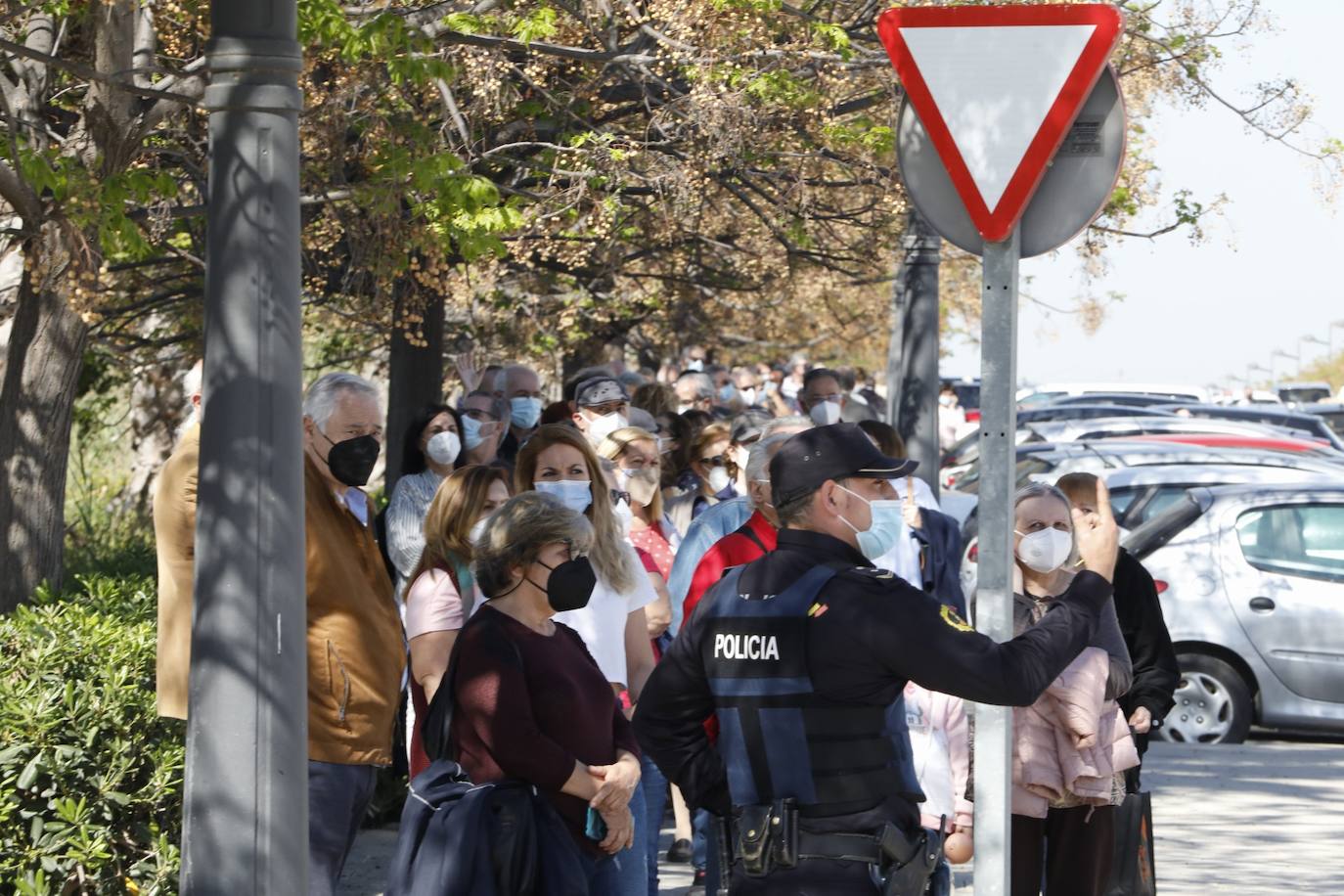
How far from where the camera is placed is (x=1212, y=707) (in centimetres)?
1139

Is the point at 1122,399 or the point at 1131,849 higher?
the point at 1122,399

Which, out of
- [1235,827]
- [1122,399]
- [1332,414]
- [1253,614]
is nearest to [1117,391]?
[1122,399]

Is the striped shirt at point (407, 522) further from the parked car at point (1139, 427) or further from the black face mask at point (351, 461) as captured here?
the parked car at point (1139, 427)

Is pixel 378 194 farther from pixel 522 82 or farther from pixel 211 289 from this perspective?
pixel 211 289

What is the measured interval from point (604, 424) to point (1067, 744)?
4433 millimetres

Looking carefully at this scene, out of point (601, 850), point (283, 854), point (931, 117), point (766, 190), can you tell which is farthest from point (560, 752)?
point (766, 190)

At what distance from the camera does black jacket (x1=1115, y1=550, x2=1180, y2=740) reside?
622 cm

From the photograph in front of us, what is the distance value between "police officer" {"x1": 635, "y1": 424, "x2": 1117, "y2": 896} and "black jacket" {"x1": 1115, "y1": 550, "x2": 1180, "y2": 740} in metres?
2.13

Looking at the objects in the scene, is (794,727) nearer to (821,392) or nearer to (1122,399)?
(821,392)

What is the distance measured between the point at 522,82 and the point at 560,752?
7.36m

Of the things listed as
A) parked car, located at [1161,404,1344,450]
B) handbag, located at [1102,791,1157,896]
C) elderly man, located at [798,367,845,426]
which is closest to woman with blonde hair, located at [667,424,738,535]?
elderly man, located at [798,367,845,426]

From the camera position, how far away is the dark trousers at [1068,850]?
571 centimetres

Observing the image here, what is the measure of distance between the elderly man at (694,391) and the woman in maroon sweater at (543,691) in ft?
32.4

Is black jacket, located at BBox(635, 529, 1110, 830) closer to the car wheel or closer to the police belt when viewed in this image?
the police belt
